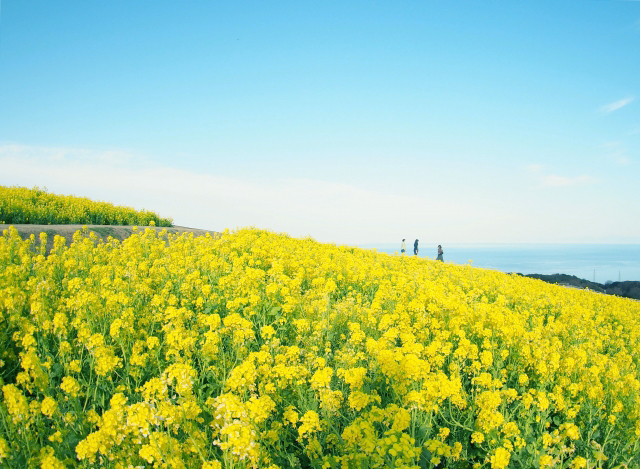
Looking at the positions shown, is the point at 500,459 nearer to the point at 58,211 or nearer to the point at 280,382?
the point at 280,382

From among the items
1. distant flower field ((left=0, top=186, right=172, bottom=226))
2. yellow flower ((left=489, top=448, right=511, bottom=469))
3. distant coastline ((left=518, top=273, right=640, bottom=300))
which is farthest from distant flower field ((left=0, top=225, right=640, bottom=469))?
distant coastline ((left=518, top=273, right=640, bottom=300))

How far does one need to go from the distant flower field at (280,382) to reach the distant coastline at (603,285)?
61.5 feet

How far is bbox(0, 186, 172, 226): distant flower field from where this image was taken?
14578 mm

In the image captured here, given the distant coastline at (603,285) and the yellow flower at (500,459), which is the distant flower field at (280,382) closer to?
the yellow flower at (500,459)

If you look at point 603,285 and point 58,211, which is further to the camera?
point 603,285

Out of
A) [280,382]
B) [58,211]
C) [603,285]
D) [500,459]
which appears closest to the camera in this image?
[500,459]

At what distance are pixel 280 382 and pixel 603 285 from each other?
1111 inches

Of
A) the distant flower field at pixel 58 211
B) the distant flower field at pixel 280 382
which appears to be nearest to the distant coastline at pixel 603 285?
the distant flower field at pixel 280 382

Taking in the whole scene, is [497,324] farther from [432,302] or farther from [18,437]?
[18,437]

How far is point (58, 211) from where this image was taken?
1623 cm

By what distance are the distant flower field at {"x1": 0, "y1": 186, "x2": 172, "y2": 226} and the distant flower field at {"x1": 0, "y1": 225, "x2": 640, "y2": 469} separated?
799 cm

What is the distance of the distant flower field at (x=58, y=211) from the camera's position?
14.6 metres

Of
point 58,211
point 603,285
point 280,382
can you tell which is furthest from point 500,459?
point 603,285

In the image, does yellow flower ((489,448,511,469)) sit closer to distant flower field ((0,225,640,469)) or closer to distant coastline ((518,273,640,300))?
distant flower field ((0,225,640,469))
